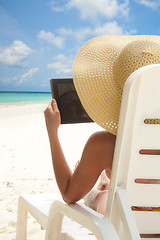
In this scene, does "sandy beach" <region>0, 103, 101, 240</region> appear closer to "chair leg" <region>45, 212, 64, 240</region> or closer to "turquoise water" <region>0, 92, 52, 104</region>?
"chair leg" <region>45, 212, 64, 240</region>

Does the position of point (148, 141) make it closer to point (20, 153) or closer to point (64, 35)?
point (20, 153)

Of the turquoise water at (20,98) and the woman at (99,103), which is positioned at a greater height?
the woman at (99,103)

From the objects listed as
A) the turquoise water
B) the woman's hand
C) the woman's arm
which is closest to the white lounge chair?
the woman's arm

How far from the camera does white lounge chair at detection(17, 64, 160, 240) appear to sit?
97 cm

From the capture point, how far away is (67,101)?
1.58 meters

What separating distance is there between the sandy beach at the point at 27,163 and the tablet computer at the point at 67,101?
1310 mm

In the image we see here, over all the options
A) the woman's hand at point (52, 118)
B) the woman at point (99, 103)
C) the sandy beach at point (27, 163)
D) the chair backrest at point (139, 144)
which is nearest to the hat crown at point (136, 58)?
the woman at point (99, 103)

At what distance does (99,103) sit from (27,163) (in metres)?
3.96

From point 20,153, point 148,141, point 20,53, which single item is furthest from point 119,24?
point 148,141

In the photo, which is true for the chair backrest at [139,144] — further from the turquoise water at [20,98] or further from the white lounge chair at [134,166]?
the turquoise water at [20,98]

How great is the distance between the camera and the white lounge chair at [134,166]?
0.97 m

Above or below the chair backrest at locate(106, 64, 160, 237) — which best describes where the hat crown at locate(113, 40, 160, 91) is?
above

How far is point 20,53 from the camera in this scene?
189ft

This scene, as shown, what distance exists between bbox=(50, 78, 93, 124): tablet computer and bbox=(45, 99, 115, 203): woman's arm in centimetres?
17
